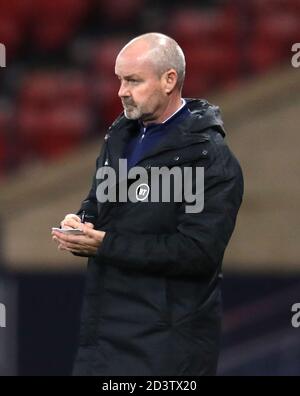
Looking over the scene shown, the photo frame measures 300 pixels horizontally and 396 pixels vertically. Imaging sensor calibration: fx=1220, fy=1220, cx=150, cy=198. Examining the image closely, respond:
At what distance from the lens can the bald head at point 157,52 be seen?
135 inches

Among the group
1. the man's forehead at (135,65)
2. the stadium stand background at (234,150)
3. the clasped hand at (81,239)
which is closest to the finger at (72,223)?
the clasped hand at (81,239)

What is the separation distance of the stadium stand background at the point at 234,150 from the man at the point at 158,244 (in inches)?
117

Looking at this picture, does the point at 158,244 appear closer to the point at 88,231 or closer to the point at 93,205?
the point at 88,231

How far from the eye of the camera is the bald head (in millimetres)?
3422

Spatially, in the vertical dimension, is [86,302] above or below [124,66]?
below

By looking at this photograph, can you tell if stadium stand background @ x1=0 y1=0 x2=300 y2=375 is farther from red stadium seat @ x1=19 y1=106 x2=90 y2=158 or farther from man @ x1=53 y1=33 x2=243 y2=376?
man @ x1=53 y1=33 x2=243 y2=376

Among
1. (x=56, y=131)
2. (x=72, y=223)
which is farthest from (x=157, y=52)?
(x=56, y=131)

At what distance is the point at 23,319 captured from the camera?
6652 millimetres

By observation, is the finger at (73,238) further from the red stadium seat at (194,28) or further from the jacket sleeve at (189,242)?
the red stadium seat at (194,28)

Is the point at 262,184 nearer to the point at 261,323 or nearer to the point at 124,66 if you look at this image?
Result: the point at 261,323

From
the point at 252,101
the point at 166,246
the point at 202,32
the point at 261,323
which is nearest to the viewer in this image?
the point at 166,246

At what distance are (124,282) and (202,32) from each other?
17.7 feet

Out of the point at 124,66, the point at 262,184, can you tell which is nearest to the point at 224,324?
the point at 262,184

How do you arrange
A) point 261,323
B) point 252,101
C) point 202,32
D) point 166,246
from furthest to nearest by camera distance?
1. point 202,32
2. point 252,101
3. point 261,323
4. point 166,246
